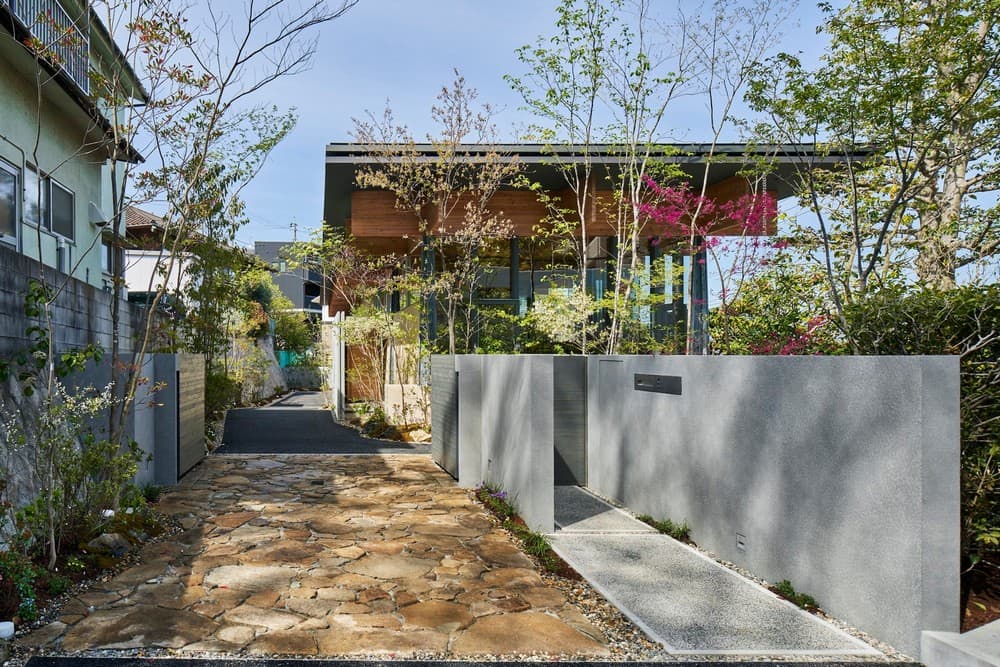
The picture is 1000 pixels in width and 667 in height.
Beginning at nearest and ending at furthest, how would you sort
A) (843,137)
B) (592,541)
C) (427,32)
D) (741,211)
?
(592,541) < (843,137) < (427,32) < (741,211)

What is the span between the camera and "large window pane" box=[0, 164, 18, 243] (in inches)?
326

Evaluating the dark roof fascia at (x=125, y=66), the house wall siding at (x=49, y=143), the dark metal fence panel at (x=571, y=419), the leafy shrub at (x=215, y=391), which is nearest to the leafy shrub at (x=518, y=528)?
the dark metal fence panel at (x=571, y=419)

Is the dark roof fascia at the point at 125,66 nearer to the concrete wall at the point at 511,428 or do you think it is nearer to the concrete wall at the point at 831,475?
the concrete wall at the point at 511,428

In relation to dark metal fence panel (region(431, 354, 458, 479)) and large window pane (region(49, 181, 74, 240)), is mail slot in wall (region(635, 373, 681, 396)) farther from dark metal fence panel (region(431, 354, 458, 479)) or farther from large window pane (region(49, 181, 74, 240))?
large window pane (region(49, 181, 74, 240))

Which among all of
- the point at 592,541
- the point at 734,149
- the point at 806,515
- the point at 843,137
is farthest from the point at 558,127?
the point at 806,515

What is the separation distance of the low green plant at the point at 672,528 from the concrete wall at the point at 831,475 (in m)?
0.08

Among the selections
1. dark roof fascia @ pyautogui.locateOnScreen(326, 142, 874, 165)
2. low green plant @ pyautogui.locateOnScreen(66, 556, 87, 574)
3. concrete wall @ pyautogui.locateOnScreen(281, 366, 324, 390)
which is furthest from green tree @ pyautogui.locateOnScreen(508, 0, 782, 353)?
concrete wall @ pyautogui.locateOnScreen(281, 366, 324, 390)

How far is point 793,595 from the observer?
4.19 m

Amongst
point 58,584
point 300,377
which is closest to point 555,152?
point 58,584

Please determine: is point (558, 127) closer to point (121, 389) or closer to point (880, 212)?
point (880, 212)

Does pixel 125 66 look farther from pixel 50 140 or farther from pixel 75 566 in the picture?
pixel 50 140

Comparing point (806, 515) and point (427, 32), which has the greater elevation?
point (427, 32)

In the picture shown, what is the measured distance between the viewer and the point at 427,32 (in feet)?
29.6

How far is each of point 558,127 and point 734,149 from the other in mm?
2785
